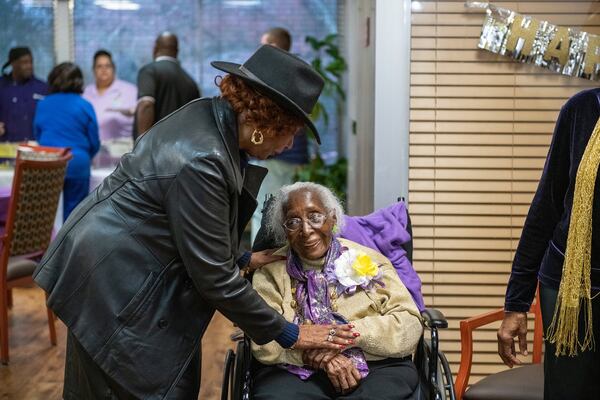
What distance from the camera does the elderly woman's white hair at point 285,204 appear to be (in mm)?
2979

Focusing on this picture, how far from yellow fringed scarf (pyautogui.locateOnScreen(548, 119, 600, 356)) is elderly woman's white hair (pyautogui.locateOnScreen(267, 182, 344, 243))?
997 millimetres

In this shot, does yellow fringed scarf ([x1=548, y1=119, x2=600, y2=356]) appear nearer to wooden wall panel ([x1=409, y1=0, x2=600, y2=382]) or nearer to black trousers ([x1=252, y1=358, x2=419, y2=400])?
black trousers ([x1=252, y1=358, x2=419, y2=400])

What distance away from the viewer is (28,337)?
16.6 feet

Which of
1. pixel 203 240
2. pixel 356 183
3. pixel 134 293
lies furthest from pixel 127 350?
pixel 356 183

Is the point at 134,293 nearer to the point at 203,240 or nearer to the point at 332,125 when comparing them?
the point at 203,240

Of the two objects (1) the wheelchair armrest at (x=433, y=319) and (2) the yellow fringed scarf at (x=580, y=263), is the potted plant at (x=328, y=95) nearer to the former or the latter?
(1) the wheelchair armrest at (x=433, y=319)

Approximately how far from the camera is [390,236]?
3098mm

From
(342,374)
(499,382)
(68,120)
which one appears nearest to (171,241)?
(342,374)

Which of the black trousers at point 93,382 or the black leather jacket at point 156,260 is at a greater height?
Result: the black leather jacket at point 156,260

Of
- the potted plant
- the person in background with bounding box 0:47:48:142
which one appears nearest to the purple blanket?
the potted plant

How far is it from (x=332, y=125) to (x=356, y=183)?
263cm

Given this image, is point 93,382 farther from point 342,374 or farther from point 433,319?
point 433,319

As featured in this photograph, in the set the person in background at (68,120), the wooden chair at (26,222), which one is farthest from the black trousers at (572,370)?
the person in background at (68,120)

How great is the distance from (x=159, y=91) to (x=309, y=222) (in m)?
3.54
